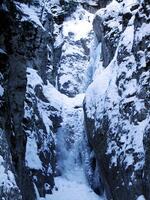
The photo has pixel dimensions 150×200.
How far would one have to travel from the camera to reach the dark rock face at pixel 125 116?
18.3 m

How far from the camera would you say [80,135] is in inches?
1257

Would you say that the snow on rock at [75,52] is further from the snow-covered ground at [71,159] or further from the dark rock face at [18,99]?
the dark rock face at [18,99]

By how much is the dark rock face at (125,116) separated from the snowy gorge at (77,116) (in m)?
0.04

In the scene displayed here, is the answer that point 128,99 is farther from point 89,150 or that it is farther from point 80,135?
point 80,135

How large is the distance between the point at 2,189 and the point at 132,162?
10.2m

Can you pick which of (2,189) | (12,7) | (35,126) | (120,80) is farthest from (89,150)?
(2,189)

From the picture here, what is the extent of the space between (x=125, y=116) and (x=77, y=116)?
1352 cm

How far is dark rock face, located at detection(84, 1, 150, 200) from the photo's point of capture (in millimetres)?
18266

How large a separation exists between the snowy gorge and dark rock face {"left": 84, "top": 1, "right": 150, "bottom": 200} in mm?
41

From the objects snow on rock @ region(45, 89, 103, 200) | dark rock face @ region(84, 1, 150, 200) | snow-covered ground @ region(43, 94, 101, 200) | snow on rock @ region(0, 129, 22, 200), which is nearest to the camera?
snow on rock @ region(0, 129, 22, 200)

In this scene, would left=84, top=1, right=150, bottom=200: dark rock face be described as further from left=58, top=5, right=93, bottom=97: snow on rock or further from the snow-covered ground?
left=58, top=5, right=93, bottom=97: snow on rock

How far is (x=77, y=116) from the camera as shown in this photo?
111 ft

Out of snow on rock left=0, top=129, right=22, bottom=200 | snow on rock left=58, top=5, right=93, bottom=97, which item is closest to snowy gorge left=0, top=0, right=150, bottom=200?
snow on rock left=0, top=129, right=22, bottom=200

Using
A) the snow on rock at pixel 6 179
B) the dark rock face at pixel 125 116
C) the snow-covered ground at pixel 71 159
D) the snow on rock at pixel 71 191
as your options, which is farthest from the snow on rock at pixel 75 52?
the snow on rock at pixel 6 179
